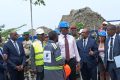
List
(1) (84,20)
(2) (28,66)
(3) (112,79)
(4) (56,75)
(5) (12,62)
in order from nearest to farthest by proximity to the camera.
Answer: (4) (56,75), (3) (112,79), (5) (12,62), (2) (28,66), (1) (84,20)

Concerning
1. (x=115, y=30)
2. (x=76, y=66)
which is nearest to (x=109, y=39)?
(x=115, y=30)

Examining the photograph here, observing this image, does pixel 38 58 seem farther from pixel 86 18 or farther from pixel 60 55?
pixel 86 18

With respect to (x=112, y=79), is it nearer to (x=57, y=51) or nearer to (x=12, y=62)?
(x=57, y=51)

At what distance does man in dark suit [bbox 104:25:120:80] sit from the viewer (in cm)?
1553

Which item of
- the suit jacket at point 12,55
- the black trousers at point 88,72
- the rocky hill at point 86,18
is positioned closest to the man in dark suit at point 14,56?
the suit jacket at point 12,55

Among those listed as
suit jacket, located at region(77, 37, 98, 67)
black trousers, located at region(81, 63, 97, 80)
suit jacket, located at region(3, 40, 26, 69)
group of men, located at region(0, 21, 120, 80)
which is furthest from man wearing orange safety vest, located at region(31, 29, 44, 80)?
black trousers, located at region(81, 63, 97, 80)

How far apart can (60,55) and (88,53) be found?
339 cm

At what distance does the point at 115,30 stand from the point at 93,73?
2.44 meters

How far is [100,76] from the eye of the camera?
17672 millimetres

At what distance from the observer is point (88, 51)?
17.7m

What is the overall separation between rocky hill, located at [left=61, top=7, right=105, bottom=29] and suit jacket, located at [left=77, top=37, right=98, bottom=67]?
12.2m

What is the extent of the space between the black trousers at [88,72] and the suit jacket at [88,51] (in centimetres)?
14

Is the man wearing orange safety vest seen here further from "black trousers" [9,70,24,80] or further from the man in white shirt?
"black trousers" [9,70,24,80]

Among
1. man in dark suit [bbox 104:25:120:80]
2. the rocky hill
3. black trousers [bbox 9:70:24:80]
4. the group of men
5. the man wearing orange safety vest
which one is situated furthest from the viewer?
the rocky hill
